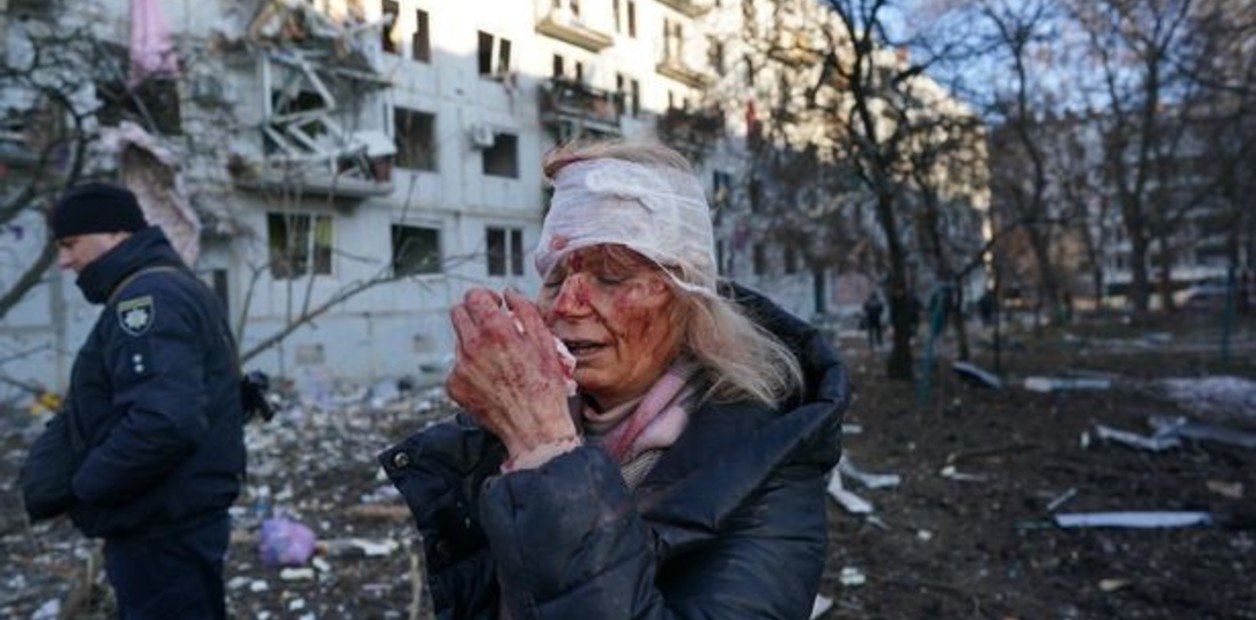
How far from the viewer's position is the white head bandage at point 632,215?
1470mm

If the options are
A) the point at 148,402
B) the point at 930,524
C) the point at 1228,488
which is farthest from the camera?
the point at 1228,488

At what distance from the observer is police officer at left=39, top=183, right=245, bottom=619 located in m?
2.49

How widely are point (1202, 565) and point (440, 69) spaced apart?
21.2 feet

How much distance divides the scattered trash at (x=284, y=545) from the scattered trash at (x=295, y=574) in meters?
0.10

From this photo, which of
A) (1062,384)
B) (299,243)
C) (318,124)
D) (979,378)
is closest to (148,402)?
(318,124)

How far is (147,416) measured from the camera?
2.46m

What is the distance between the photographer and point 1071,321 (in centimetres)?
3803

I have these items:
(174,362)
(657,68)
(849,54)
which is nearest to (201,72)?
(174,362)

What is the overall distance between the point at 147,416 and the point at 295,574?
3.48 metres

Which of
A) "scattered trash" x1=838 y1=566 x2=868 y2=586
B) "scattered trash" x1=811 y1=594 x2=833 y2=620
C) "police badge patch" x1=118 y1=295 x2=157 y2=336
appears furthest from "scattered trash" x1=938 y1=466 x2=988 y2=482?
"police badge patch" x1=118 y1=295 x2=157 y2=336

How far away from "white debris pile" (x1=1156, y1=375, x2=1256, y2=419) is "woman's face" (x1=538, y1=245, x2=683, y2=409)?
13015 mm

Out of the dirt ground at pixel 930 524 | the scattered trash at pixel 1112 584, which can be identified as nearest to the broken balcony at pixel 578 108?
the dirt ground at pixel 930 524

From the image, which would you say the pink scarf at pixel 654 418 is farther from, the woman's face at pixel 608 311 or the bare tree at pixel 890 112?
the bare tree at pixel 890 112

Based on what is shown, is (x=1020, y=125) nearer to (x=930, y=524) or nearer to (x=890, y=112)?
(x=890, y=112)
